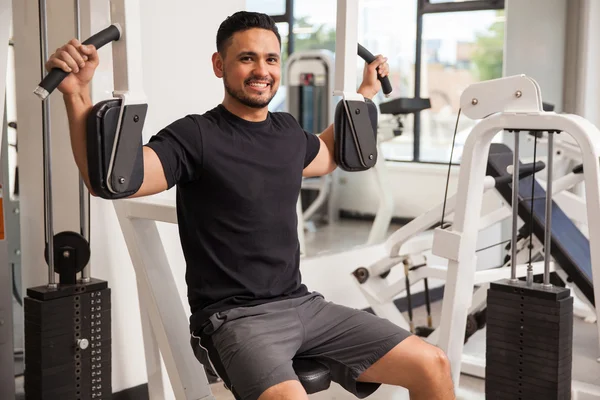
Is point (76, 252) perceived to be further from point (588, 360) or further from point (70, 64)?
point (588, 360)

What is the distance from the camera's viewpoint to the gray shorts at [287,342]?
1728 millimetres

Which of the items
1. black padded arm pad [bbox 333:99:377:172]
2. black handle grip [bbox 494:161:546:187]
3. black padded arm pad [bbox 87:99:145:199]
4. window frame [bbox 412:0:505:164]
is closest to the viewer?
black padded arm pad [bbox 87:99:145:199]

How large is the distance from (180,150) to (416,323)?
2.55 metres

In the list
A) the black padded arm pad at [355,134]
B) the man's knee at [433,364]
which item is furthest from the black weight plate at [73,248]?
the man's knee at [433,364]

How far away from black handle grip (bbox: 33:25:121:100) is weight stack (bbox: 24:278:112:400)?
88 centimetres

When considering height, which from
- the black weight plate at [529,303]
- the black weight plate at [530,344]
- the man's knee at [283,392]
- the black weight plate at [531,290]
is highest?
the black weight plate at [531,290]

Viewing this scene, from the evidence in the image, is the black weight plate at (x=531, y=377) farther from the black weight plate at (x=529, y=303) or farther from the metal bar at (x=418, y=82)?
the metal bar at (x=418, y=82)

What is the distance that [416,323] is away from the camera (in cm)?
403

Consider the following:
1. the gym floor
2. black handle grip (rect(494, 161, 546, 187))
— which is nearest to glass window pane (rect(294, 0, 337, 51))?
the gym floor

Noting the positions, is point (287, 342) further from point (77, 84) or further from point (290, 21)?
point (290, 21)

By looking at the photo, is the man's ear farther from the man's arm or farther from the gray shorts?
the gray shorts

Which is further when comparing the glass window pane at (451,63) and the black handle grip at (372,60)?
the glass window pane at (451,63)

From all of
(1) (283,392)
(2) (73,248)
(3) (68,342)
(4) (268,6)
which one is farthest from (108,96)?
(4) (268,6)

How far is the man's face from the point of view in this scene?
188 cm
